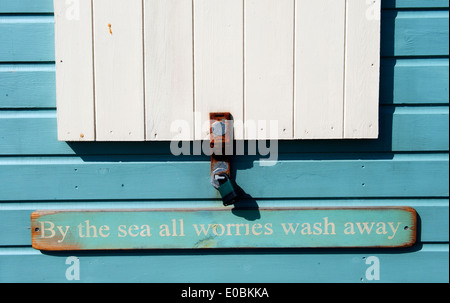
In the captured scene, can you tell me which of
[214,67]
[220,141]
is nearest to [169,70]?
[214,67]

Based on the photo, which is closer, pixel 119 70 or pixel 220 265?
pixel 119 70

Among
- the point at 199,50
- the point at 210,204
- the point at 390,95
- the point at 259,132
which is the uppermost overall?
the point at 199,50

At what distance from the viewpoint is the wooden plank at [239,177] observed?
145 centimetres

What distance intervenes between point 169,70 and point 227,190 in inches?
21.1

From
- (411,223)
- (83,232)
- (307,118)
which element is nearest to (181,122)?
(307,118)

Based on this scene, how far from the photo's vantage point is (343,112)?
1.40 m

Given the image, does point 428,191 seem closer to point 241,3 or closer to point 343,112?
point 343,112

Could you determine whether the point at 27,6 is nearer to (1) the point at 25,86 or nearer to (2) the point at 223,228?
(1) the point at 25,86

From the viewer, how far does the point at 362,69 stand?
139 centimetres

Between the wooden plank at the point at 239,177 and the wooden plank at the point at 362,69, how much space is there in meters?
0.15

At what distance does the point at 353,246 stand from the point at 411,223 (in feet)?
0.86

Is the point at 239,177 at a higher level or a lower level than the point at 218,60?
lower

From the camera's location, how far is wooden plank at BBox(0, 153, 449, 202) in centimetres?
145

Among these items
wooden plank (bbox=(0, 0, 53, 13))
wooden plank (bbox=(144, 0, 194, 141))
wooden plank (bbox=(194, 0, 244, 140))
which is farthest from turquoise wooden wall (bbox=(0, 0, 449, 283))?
wooden plank (bbox=(194, 0, 244, 140))
